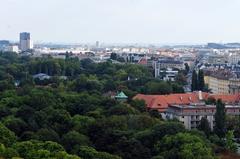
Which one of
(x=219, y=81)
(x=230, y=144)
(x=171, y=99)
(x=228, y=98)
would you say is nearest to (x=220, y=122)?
(x=230, y=144)

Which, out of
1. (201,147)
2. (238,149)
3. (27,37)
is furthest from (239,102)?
(27,37)

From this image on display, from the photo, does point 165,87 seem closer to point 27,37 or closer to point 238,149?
point 238,149

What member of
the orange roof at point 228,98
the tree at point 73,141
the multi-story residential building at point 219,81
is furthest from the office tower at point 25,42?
the tree at point 73,141

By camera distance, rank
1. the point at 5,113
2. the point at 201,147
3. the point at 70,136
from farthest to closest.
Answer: the point at 5,113 → the point at 70,136 → the point at 201,147

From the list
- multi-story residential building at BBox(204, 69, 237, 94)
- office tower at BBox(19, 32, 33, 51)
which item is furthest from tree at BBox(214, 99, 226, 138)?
office tower at BBox(19, 32, 33, 51)

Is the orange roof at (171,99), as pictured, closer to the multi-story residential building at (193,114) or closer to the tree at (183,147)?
the multi-story residential building at (193,114)

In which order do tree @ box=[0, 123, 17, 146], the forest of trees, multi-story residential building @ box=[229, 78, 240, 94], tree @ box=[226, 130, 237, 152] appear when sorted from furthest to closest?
multi-story residential building @ box=[229, 78, 240, 94], tree @ box=[226, 130, 237, 152], tree @ box=[0, 123, 17, 146], the forest of trees

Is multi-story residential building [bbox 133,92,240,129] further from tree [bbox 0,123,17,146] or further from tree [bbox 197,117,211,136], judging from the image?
tree [bbox 0,123,17,146]

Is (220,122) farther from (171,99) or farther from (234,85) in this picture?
(234,85)
